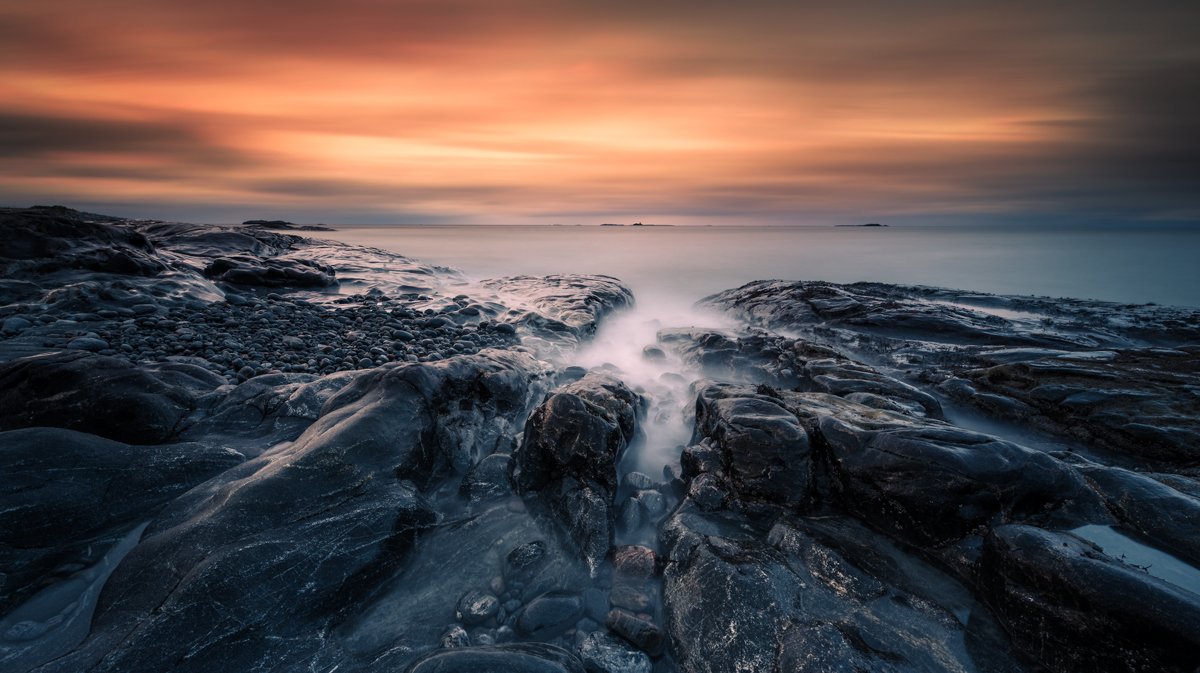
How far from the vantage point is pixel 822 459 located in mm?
3930

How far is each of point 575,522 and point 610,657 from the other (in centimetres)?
117

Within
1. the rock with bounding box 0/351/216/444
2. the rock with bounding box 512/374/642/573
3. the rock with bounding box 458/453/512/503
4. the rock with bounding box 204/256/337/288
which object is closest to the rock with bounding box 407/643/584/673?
the rock with bounding box 512/374/642/573

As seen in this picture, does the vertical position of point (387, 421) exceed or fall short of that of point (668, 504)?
it exceeds it

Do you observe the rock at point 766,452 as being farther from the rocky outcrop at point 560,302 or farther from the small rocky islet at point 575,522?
the rocky outcrop at point 560,302

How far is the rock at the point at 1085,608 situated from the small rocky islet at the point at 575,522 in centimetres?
1

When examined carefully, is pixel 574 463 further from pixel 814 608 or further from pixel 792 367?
pixel 792 367

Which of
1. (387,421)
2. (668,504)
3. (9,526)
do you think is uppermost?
(387,421)

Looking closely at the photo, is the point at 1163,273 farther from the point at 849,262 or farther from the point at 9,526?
the point at 9,526

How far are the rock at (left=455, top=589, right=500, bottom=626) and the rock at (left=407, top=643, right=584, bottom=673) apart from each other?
51 centimetres

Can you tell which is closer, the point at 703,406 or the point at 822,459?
the point at 822,459

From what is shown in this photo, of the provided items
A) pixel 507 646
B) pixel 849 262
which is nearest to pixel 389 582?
pixel 507 646

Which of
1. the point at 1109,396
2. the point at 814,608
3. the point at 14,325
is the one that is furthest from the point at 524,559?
the point at 14,325

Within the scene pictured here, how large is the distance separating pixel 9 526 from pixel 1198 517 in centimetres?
815

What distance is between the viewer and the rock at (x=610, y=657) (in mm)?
→ 2631
